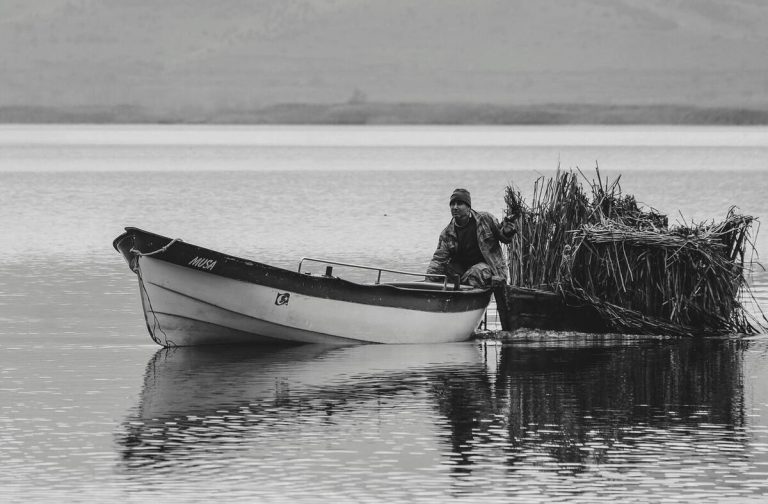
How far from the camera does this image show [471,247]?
66.0 ft

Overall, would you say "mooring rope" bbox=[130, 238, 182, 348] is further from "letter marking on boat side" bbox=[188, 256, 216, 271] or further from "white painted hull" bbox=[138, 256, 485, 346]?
"letter marking on boat side" bbox=[188, 256, 216, 271]

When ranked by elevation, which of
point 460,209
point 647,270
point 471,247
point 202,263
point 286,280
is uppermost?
point 460,209

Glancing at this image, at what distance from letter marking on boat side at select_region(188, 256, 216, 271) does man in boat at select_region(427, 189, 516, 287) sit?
301 centimetres

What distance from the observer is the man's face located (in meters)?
19.7

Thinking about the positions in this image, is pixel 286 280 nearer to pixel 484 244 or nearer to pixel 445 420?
pixel 484 244

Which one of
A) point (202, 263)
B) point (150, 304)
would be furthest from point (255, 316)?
point (150, 304)

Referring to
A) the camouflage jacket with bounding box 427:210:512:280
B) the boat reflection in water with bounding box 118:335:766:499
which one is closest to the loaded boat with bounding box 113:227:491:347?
the boat reflection in water with bounding box 118:335:766:499

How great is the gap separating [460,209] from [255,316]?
285 cm

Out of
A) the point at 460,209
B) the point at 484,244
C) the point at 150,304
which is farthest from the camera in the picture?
the point at 484,244

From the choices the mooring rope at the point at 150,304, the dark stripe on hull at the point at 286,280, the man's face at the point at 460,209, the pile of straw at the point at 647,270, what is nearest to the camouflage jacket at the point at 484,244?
the man's face at the point at 460,209

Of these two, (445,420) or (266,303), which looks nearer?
(445,420)

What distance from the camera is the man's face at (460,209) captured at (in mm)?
19734

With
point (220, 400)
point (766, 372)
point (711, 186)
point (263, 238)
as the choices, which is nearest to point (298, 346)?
point (220, 400)

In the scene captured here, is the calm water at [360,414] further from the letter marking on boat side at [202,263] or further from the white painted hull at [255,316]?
the letter marking on boat side at [202,263]
